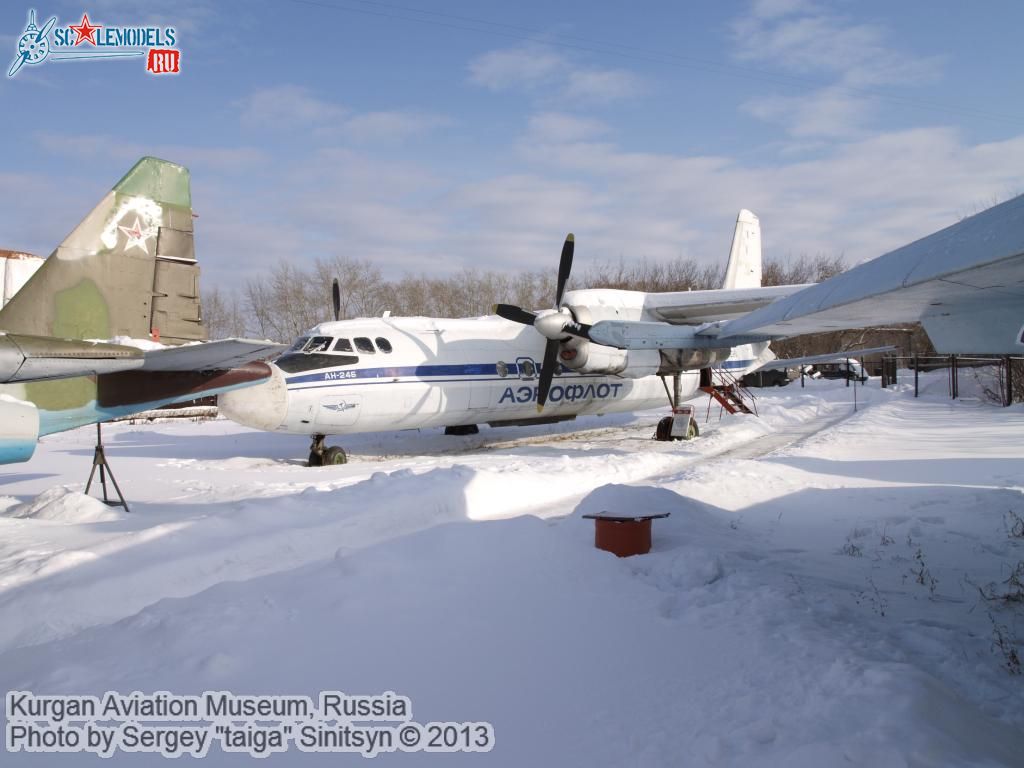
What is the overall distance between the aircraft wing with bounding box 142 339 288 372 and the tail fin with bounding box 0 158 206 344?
0.70 metres

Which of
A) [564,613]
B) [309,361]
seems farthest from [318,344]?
[564,613]

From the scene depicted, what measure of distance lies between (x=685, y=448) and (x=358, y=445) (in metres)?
7.29

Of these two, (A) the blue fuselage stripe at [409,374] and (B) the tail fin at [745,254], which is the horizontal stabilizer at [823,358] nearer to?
(B) the tail fin at [745,254]

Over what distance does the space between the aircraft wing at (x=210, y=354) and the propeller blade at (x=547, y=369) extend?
7.72m

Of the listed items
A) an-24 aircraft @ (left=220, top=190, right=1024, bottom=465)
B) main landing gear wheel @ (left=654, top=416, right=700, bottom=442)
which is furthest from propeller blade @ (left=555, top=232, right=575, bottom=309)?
main landing gear wheel @ (left=654, top=416, right=700, bottom=442)

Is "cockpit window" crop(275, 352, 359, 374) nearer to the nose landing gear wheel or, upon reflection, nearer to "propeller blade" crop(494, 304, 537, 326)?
the nose landing gear wheel

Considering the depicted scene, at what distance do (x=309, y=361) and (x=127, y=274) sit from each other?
15.0ft

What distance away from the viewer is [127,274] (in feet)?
23.2

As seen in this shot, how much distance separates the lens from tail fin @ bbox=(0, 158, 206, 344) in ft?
21.8

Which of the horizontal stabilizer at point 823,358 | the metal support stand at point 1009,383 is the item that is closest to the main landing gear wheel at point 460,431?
the horizontal stabilizer at point 823,358

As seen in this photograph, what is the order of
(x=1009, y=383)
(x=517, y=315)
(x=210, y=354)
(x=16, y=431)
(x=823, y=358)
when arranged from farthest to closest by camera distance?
(x=1009, y=383)
(x=823, y=358)
(x=517, y=315)
(x=210, y=354)
(x=16, y=431)

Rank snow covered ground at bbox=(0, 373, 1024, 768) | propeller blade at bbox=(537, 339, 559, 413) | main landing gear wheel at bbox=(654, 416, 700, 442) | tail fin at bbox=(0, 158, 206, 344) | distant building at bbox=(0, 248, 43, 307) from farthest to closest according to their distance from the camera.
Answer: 1. main landing gear wheel at bbox=(654, 416, 700, 442)
2. propeller blade at bbox=(537, 339, 559, 413)
3. distant building at bbox=(0, 248, 43, 307)
4. tail fin at bbox=(0, 158, 206, 344)
5. snow covered ground at bbox=(0, 373, 1024, 768)

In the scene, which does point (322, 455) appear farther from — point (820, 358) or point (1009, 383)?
point (1009, 383)

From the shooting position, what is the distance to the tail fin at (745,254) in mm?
20969
